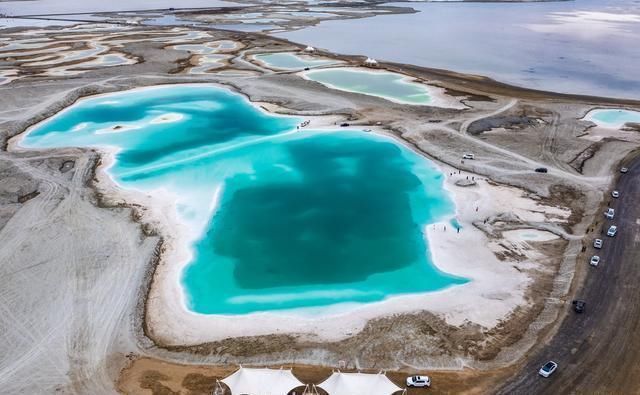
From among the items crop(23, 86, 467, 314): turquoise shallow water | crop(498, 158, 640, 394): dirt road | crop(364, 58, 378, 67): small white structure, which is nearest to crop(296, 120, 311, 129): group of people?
crop(23, 86, 467, 314): turquoise shallow water

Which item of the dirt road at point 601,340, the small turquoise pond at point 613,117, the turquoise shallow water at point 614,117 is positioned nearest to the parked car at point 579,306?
the dirt road at point 601,340

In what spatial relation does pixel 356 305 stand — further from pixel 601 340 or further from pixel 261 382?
pixel 601 340

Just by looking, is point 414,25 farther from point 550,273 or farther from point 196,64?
point 550,273

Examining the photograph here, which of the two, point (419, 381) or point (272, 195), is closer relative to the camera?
point (419, 381)

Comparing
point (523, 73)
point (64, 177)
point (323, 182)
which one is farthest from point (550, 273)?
point (523, 73)

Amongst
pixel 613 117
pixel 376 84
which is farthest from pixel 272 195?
pixel 613 117

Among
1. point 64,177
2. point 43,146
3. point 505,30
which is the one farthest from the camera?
point 505,30
